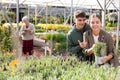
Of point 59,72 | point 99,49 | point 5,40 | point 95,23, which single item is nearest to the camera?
point 59,72

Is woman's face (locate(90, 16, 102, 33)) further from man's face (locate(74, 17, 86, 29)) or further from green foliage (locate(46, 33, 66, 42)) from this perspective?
green foliage (locate(46, 33, 66, 42))

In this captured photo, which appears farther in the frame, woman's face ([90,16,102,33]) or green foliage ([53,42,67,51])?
green foliage ([53,42,67,51])

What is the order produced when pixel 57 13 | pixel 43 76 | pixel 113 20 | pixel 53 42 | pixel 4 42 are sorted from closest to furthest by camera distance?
1. pixel 43 76
2. pixel 4 42
3. pixel 53 42
4. pixel 113 20
5. pixel 57 13

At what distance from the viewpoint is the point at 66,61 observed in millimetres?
4395

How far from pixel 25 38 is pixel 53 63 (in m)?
5.38

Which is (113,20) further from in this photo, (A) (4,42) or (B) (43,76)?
(B) (43,76)

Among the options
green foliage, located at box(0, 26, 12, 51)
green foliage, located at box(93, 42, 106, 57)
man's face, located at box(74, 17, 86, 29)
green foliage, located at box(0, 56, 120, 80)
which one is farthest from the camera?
green foliage, located at box(0, 26, 12, 51)

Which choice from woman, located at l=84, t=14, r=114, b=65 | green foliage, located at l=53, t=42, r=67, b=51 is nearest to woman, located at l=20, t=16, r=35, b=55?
green foliage, located at l=53, t=42, r=67, b=51

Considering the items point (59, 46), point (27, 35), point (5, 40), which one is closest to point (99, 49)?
point (5, 40)

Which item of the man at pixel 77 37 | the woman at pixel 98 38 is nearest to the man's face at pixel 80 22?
the man at pixel 77 37

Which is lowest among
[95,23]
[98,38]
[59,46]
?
[59,46]

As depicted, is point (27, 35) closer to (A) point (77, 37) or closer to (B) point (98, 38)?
(A) point (77, 37)

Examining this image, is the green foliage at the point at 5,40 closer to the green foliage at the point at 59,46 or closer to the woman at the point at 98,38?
the green foliage at the point at 59,46

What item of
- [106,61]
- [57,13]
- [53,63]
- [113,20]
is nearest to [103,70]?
[106,61]
